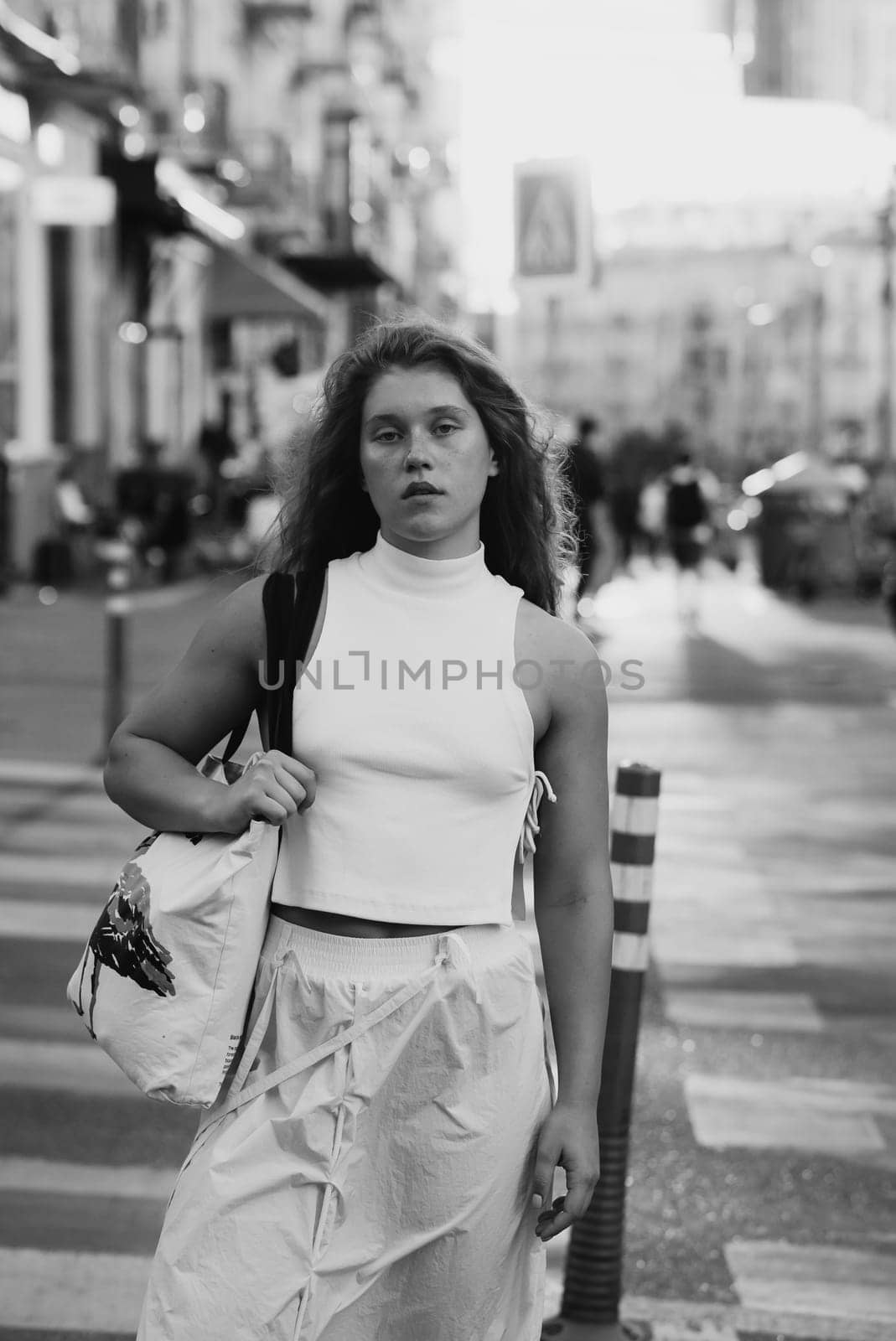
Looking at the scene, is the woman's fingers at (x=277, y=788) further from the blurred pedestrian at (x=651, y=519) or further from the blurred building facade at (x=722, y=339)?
the blurred building facade at (x=722, y=339)

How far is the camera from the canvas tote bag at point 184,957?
2.40m

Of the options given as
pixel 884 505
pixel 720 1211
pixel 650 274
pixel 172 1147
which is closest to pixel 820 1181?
pixel 720 1211

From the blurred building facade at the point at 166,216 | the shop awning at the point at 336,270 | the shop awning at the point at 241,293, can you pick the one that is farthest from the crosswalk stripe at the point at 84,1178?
the shop awning at the point at 336,270

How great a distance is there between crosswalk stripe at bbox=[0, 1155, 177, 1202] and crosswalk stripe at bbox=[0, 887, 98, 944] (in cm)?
178

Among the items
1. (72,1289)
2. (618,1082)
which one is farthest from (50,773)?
(618,1082)

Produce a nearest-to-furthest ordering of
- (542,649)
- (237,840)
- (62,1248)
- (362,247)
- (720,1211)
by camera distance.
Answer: (237,840) < (542,649) < (62,1248) < (720,1211) < (362,247)

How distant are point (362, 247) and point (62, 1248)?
4772 cm

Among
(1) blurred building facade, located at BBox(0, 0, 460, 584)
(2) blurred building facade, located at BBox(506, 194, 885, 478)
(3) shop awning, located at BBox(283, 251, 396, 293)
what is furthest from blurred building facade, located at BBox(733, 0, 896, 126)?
(3) shop awning, located at BBox(283, 251, 396, 293)

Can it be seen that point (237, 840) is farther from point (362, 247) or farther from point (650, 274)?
point (650, 274)

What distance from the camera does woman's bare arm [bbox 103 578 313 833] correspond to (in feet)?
8.25

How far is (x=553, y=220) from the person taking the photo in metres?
13.3

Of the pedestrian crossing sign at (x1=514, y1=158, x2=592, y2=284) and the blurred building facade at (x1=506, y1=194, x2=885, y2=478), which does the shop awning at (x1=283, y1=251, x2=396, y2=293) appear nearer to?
the pedestrian crossing sign at (x1=514, y1=158, x2=592, y2=284)

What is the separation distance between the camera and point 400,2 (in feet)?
209

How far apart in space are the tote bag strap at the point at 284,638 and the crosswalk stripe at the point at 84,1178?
247cm
